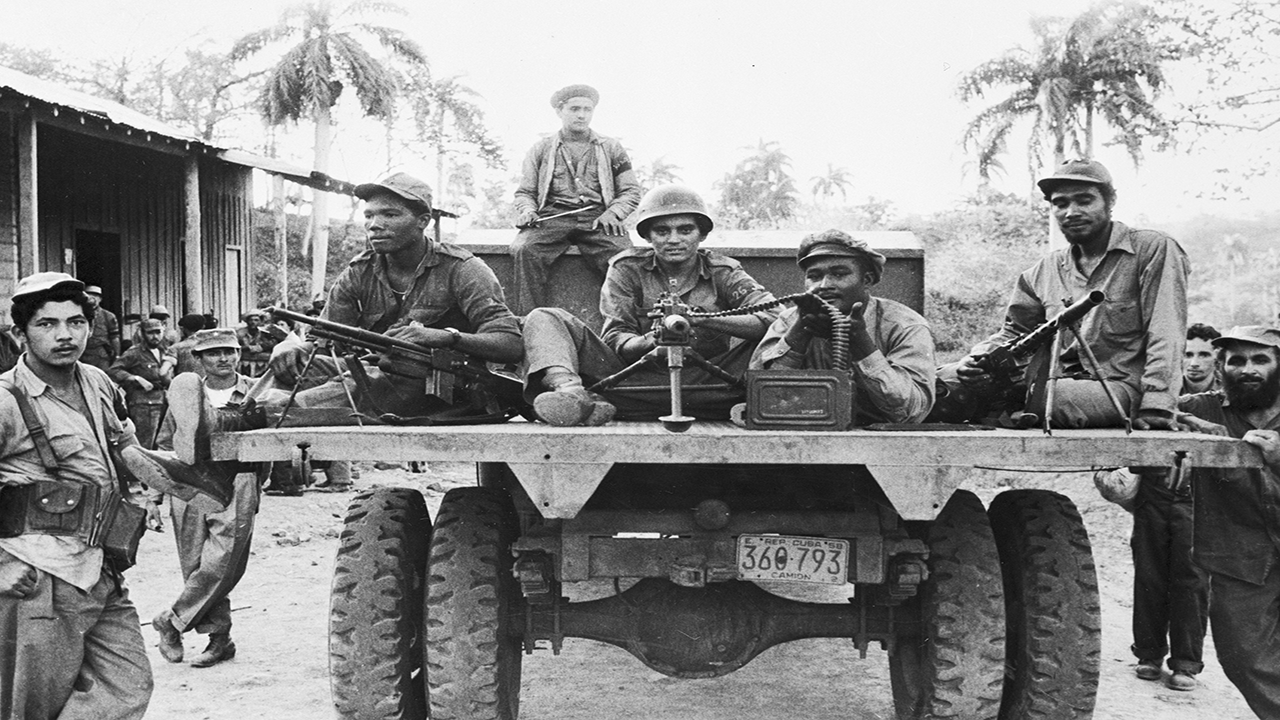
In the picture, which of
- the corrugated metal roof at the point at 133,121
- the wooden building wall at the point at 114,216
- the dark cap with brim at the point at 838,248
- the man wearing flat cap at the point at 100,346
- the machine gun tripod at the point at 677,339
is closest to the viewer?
the machine gun tripod at the point at 677,339

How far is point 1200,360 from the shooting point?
7309 mm

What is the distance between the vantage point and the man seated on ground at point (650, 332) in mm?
4297

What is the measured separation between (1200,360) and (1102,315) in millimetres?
3311

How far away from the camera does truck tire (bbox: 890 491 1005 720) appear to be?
147 inches

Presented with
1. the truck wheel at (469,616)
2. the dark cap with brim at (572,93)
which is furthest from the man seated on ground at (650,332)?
the dark cap with brim at (572,93)

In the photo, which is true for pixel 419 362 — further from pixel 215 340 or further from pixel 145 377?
pixel 145 377

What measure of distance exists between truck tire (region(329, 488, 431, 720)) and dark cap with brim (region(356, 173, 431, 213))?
1.41 meters

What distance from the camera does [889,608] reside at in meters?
4.05

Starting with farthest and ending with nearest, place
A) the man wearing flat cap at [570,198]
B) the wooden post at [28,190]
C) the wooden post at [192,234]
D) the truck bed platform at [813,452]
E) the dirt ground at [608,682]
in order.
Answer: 1. the wooden post at [192,234]
2. the wooden post at [28,190]
3. the man wearing flat cap at [570,198]
4. the dirt ground at [608,682]
5. the truck bed platform at [813,452]

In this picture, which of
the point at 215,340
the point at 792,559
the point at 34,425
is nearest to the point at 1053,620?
the point at 792,559

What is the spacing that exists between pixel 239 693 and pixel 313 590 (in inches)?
102

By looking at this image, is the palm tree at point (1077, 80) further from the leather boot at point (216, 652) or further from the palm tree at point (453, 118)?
the leather boot at point (216, 652)

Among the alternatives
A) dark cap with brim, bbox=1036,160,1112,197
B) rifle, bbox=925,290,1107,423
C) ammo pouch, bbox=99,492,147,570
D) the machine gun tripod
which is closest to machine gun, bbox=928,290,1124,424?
rifle, bbox=925,290,1107,423

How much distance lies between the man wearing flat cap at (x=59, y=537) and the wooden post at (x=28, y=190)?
30.5 ft
